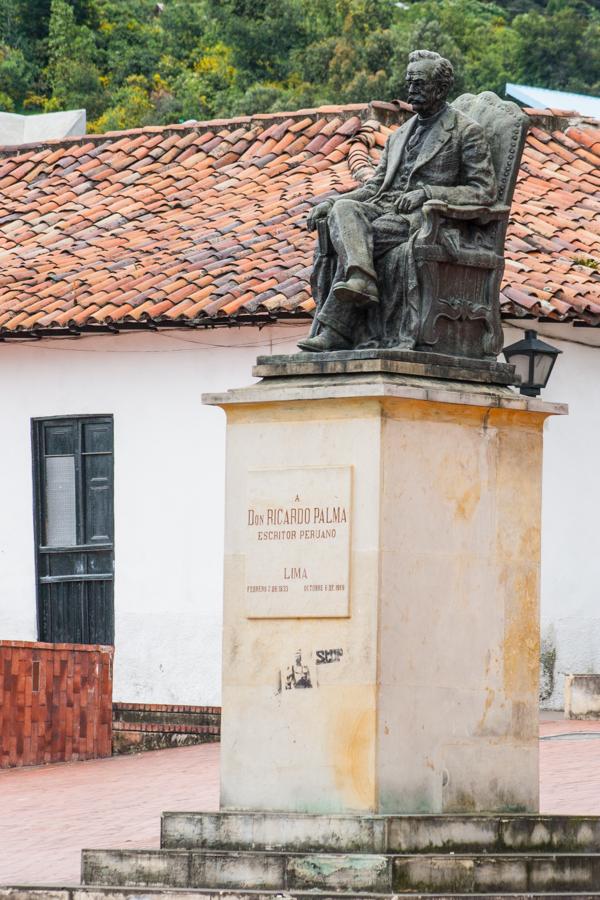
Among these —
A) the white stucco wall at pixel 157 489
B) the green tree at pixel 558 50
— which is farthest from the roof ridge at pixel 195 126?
the green tree at pixel 558 50

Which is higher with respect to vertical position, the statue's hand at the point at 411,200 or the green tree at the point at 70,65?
the green tree at the point at 70,65

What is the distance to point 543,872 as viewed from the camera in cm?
827

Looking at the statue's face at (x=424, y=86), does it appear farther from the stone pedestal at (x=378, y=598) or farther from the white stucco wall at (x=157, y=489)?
the white stucco wall at (x=157, y=489)

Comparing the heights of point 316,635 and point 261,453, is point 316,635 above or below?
below

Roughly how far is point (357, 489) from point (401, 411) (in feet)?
1.17

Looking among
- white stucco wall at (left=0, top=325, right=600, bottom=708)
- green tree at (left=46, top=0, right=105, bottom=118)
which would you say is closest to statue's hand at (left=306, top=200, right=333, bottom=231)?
white stucco wall at (left=0, top=325, right=600, bottom=708)

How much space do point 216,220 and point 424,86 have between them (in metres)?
9.87

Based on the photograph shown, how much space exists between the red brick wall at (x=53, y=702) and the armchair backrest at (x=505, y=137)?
613 centimetres

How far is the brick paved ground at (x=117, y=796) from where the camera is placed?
10.3 meters

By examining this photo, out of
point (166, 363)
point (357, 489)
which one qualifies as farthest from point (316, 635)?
point (166, 363)

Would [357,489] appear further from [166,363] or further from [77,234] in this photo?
[77,234]

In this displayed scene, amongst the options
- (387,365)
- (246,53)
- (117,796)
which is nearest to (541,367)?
(117,796)

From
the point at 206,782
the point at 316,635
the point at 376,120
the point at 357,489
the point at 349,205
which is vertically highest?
the point at 376,120

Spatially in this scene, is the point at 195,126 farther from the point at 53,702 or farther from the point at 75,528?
the point at 53,702
